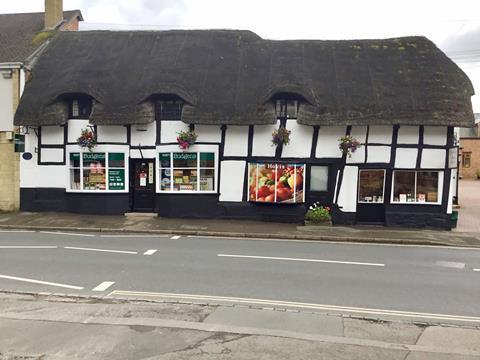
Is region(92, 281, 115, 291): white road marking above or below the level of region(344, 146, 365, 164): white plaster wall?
below

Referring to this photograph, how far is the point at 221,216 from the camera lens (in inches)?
664

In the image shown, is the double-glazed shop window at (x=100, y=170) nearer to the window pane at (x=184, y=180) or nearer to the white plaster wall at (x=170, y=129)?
the white plaster wall at (x=170, y=129)

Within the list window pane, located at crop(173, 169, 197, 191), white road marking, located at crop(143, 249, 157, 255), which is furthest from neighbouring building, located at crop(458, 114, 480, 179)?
white road marking, located at crop(143, 249, 157, 255)

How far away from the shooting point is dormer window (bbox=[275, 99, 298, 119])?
1661 cm

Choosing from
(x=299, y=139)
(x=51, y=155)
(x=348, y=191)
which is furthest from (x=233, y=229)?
(x=51, y=155)

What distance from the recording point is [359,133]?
1630 cm

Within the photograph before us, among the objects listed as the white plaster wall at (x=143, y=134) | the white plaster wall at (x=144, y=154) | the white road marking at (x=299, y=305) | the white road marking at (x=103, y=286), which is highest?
the white plaster wall at (x=143, y=134)

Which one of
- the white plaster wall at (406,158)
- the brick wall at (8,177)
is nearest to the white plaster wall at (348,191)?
the white plaster wall at (406,158)

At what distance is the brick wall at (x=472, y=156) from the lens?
44.9 meters

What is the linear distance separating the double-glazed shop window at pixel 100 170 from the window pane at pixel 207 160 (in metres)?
3.20

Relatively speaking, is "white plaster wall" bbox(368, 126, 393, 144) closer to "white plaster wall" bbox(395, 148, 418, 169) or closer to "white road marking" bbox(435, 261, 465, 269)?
→ "white plaster wall" bbox(395, 148, 418, 169)

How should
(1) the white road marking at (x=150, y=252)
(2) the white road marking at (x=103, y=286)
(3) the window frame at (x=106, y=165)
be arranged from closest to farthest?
1. (2) the white road marking at (x=103, y=286)
2. (1) the white road marking at (x=150, y=252)
3. (3) the window frame at (x=106, y=165)

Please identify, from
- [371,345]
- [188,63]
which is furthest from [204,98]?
[371,345]

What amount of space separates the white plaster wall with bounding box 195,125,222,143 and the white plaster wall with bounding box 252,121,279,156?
4.59ft
